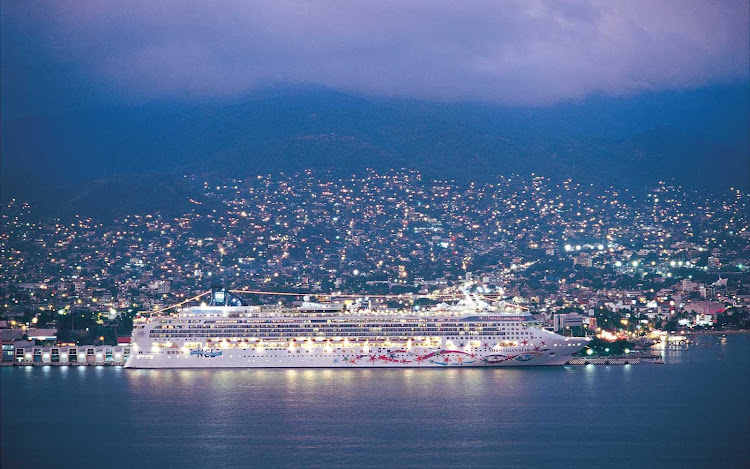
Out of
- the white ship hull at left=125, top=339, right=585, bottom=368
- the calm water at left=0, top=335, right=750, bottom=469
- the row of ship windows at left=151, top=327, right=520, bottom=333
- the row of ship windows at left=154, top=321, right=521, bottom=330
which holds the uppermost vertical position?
the row of ship windows at left=154, top=321, right=521, bottom=330

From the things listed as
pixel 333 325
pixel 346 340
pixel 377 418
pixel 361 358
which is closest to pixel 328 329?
pixel 333 325

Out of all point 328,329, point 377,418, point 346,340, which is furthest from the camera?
point 328,329

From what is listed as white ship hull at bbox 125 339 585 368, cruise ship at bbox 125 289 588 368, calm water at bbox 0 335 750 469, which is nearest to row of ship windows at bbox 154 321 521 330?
cruise ship at bbox 125 289 588 368

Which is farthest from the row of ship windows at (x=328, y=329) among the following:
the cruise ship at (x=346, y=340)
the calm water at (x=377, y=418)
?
the calm water at (x=377, y=418)

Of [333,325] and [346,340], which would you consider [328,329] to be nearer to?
[333,325]

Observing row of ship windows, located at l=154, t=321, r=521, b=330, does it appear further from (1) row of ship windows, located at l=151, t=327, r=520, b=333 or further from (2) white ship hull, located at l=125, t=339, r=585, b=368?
(2) white ship hull, located at l=125, t=339, r=585, b=368

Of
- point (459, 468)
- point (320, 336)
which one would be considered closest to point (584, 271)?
point (320, 336)

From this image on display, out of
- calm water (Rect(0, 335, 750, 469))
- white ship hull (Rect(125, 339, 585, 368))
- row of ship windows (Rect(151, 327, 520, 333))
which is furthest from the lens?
row of ship windows (Rect(151, 327, 520, 333))
